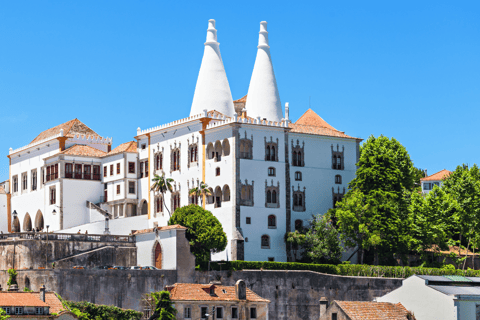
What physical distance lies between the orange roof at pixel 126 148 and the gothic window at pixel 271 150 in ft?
55.9

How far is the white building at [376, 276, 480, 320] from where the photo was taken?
59.2m

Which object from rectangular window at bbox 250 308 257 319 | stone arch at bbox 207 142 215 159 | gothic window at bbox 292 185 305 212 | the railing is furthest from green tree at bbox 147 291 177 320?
gothic window at bbox 292 185 305 212

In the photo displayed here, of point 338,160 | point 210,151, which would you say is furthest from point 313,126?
point 210,151

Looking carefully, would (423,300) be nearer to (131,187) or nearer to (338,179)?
(338,179)

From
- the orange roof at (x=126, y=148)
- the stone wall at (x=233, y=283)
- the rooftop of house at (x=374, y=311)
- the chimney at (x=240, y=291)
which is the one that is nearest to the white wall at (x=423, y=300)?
the rooftop of house at (x=374, y=311)

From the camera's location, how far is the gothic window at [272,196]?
81938 mm

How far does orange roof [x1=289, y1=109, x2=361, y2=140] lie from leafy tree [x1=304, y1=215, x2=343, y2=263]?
31.8 ft

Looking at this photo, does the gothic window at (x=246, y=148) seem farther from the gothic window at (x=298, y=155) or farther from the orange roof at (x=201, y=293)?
the orange roof at (x=201, y=293)

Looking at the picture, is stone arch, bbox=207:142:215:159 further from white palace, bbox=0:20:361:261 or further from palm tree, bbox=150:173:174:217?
palm tree, bbox=150:173:174:217

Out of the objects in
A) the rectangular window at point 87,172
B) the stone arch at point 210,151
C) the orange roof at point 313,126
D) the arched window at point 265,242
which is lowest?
the arched window at point 265,242

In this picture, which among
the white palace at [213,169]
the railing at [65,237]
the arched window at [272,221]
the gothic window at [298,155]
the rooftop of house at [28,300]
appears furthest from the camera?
the gothic window at [298,155]

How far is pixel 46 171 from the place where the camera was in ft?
316

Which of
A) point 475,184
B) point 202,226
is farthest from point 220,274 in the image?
point 475,184

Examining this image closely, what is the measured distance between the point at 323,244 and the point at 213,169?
39.8 ft
